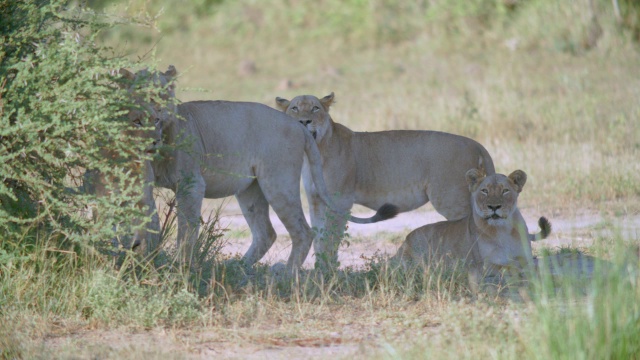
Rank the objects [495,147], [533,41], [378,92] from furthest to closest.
Result: [533,41], [378,92], [495,147]

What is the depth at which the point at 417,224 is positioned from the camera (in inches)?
364

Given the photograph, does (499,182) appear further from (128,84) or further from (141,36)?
(141,36)

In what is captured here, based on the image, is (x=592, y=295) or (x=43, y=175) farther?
(x=43, y=175)

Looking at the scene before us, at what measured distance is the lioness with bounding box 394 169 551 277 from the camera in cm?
671

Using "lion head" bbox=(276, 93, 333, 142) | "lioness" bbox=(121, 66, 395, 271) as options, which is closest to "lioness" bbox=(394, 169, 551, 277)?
"lioness" bbox=(121, 66, 395, 271)

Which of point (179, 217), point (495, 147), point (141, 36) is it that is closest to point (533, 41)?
point (495, 147)

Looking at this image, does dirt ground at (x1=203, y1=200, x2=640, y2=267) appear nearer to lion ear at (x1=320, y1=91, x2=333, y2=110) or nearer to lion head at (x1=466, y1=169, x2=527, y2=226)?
lion head at (x1=466, y1=169, x2=527, y2=226)

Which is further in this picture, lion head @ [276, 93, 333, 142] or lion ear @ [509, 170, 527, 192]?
lion head @ [276, 93, 333, 142]

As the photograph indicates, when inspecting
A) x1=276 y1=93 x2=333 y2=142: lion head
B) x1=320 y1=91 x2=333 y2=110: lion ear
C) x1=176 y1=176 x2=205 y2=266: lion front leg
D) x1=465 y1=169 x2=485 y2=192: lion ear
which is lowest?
x1=176 y1=176 x2=205 y2=266: lion front leg

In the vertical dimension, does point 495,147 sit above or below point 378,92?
below

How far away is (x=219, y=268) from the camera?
610 centimetres

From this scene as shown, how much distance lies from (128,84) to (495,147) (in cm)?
649

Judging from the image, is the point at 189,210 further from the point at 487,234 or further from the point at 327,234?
the point at 487,234

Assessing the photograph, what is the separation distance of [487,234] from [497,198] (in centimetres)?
27
